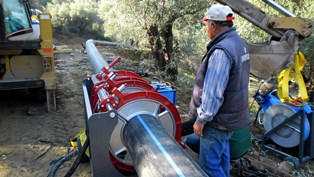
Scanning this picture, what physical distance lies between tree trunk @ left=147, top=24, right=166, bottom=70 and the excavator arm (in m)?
6.30

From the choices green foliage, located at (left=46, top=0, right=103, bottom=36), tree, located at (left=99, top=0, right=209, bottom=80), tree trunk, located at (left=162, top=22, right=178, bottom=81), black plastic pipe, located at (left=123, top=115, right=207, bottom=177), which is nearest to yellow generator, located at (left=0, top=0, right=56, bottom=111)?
black plastic pipe, located at (left=123, top=115, right=207, bottom=177)

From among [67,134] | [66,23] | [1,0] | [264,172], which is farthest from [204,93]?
[66,23]

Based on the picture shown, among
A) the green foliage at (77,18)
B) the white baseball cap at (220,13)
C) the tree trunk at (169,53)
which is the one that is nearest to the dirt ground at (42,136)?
the white baseball cap at (220,13)

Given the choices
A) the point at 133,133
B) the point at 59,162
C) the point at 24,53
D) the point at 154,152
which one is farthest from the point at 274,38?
the point at 24,53

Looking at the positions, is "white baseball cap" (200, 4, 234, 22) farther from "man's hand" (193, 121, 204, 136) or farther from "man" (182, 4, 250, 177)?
"man's hand" (193, 121, 204, 136)

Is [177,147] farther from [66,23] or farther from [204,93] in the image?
[66,23]

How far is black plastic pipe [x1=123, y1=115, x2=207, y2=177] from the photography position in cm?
237

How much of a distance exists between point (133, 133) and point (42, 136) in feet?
9.86

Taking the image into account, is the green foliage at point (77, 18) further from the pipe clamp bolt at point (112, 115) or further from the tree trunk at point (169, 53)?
the pipe clamp bolt at point (112, 115)

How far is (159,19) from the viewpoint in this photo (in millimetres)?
11156

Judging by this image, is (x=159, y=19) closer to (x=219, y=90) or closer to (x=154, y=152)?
(x=219, y=90)

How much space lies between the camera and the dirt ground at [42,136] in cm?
451

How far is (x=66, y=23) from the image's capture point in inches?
855

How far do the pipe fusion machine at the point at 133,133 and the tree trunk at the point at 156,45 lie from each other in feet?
26.3
